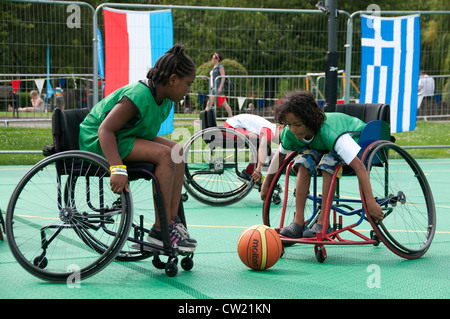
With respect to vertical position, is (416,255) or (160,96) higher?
(160,96)

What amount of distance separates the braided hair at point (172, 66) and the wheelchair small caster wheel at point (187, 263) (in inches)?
41.2

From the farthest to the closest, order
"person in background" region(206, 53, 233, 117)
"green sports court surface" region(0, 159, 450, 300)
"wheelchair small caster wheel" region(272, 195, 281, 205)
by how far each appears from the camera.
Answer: "person in background" region(206, 53, 233, 117) < "wheelchair small caster wheel" region(272, 195, 281, 205) < "green sports court surface" region(0, 159, 450, 300)

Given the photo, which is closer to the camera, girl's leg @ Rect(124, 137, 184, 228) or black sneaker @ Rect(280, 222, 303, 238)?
girl's leg @ Rect(124, 137, 184, 228)

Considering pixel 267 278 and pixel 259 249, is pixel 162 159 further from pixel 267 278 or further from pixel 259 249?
pixel 267 278

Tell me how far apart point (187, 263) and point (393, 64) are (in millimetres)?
6247

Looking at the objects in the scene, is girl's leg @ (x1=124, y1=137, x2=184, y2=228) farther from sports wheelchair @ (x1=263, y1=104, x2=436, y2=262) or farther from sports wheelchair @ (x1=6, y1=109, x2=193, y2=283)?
sports wheelchair @ (x1=263, y1=104, x2=436, y2=262)

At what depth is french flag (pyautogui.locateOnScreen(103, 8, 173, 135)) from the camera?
26.5 feet

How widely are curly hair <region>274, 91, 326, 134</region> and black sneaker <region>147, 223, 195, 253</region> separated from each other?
98cm

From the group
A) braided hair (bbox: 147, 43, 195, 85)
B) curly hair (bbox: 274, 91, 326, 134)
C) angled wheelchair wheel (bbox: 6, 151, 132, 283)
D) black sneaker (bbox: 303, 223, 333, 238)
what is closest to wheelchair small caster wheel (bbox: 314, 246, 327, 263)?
black sneaker (bbox: 303, 223, 333, 238)

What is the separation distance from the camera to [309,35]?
10.2m
